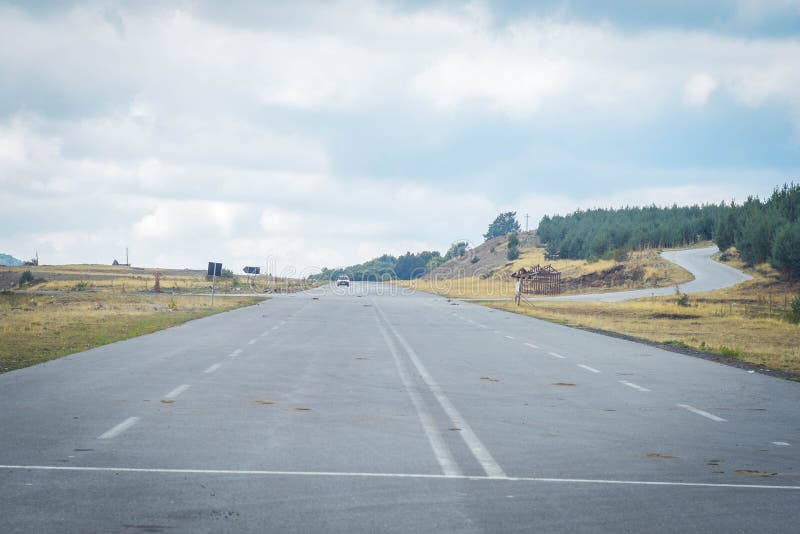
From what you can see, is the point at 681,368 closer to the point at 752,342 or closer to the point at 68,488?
the point at 752,342

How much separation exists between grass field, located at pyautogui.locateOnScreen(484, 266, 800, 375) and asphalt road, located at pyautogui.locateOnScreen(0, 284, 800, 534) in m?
7.30

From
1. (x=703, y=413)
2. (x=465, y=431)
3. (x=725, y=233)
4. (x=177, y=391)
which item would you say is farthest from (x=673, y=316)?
(x=725, y=233)

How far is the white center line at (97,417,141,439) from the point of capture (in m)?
8.89

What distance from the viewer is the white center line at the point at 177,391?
12.0 metres

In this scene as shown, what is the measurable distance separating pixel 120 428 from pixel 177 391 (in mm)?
3274

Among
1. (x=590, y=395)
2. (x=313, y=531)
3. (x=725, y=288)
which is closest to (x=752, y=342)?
(x=590, y=395)

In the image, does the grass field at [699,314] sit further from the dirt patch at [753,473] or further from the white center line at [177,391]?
the white center line at [177,391]

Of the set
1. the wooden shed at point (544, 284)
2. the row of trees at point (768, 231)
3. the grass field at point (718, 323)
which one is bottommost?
the grass field at point (718, 323)

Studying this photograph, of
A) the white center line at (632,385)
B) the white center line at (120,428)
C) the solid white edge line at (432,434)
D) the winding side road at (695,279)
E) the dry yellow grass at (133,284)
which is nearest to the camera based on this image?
the solid white edge line at (432,434)

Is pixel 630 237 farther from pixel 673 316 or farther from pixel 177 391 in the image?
pixel 177 391

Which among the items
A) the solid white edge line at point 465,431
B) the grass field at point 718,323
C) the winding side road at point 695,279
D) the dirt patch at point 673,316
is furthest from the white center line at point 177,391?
the winding side road at point 695,279

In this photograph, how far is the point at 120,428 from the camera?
934 centimetres

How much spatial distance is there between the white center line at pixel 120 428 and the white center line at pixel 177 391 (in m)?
2.01

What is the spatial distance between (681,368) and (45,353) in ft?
46.1
